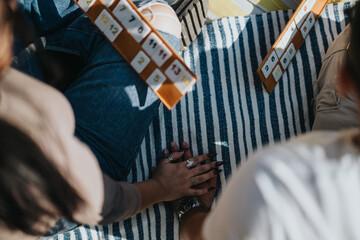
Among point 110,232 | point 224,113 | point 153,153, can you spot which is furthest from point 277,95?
point 110,232

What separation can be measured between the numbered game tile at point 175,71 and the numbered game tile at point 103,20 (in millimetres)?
196

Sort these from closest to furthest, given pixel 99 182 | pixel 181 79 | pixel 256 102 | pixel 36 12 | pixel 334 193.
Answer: pixel 334 193 → pixel 99 182 → pixel 181 79 → pixel 36 12 → pixel 256 102

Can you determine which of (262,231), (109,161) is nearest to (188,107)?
(109,161)

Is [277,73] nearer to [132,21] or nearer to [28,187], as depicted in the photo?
[132,21]

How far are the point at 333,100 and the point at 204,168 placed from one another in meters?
0.38

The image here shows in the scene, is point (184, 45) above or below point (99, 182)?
above

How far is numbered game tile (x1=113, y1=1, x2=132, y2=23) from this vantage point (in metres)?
0.80

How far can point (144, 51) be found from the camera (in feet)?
2.59

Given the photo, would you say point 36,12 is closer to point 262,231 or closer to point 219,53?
point 219,53

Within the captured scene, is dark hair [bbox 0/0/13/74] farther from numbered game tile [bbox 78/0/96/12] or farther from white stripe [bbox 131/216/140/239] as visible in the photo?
white stripe [bbox 131/216/140/239]

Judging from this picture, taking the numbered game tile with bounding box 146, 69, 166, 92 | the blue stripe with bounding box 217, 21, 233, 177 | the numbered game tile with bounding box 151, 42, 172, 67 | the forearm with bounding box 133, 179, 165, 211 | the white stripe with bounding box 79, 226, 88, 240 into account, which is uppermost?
the numbered game tile with bounding box 151, 42, 172, 67

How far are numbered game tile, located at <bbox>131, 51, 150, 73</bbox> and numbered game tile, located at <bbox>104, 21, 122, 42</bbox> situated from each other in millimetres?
77

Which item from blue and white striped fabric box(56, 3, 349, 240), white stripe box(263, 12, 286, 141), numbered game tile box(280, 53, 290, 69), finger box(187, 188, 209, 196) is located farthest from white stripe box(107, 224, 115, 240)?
A: numbered game tile box(280, 53, 290, 69)

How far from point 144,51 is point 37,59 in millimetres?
258
